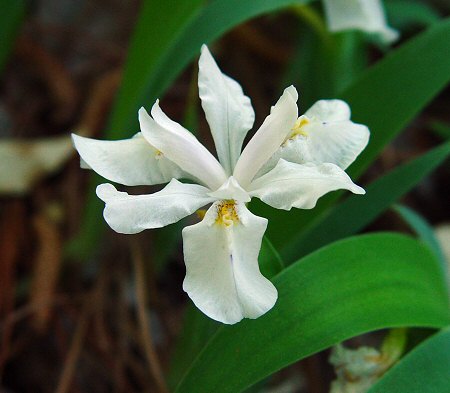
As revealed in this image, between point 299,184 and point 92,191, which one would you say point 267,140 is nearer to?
point 299,184

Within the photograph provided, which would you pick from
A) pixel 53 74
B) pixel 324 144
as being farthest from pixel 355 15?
pixel 53 74

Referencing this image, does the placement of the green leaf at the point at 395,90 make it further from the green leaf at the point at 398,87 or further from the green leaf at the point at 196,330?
the green leaf at the point at 196,330

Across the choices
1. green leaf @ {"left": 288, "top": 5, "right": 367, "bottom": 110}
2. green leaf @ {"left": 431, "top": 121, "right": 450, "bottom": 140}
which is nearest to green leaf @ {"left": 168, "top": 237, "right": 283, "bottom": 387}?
green leaf @ {"left": 288, "top": 5, "right": 367, "bottom": 110}

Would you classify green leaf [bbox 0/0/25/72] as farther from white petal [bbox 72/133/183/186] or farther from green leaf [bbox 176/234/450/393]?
green leaf [bbox 176/234/450/393]

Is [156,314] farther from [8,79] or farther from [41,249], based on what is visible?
[8,79]

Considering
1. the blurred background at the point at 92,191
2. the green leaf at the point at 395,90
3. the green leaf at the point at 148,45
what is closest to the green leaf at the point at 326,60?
the blurred background at the point at 92,191
